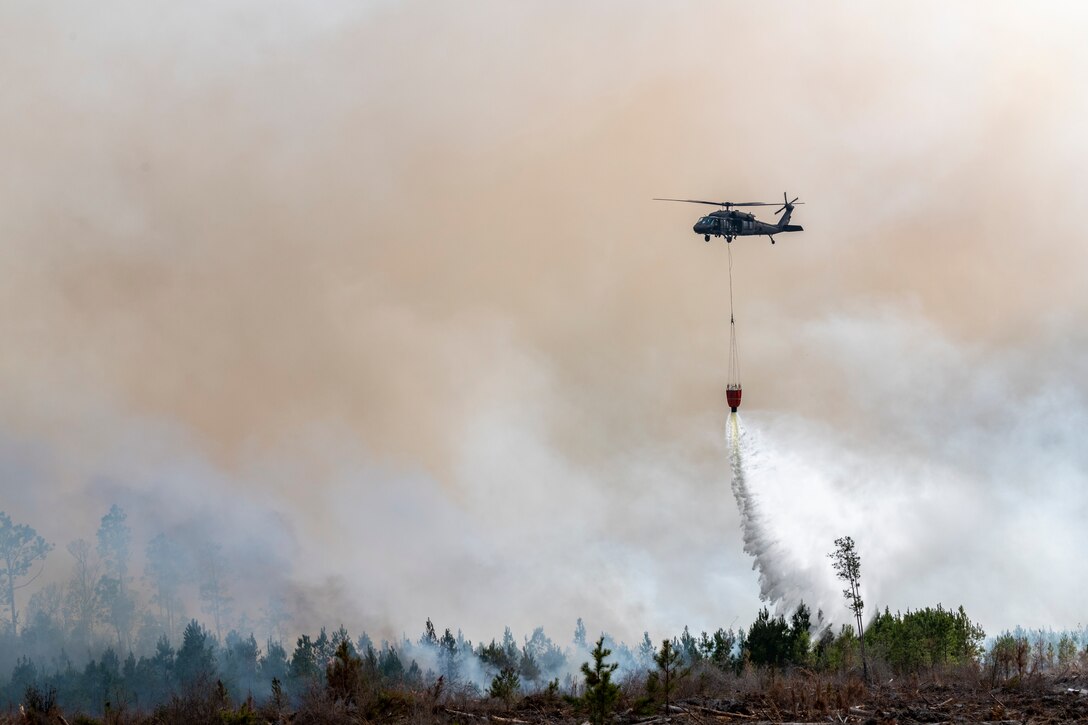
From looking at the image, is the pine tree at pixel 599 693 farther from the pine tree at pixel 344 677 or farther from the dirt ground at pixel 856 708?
the pine tree at pixel 344 677

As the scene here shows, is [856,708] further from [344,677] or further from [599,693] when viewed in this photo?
[344,677]

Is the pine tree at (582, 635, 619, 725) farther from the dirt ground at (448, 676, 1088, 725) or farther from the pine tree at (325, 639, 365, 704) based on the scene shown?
the pine tree at (325, 639, 365, 704)

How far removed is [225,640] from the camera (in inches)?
6821

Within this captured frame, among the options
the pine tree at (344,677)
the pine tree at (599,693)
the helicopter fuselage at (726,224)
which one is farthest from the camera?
the helicopter fuselage at (726,224)

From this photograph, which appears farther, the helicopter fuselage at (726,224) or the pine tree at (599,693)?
the helicopter fuselage at (726,224)

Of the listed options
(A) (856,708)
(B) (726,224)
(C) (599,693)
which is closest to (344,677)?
(C) (599,693)

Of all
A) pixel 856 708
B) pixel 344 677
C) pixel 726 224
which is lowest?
pixel 856 708

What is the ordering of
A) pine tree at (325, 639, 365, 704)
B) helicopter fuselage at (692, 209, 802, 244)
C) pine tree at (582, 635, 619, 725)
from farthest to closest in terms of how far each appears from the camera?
helicopter fuselage at (692, 209, 802, 244) < pine tree at (325, 639, 365, 704) < pine tree at (582, 635, 619, 725)

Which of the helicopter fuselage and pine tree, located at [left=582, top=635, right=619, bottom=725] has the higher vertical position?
the helicopter fuselage

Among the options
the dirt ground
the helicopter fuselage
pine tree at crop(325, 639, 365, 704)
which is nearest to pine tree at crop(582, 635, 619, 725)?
the dirt ground

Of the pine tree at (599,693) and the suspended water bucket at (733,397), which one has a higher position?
the suspended water bucket at (733,397)

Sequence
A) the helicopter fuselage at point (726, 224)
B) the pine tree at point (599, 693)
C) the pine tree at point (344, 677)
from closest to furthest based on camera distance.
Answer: the pine tree at point (599, 693), the pine tree at point (344, 677), the helicopter fuselage at point (726, 224)

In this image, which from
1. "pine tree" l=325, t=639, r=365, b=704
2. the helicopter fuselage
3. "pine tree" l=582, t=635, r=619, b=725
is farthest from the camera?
the helicopter fuselage

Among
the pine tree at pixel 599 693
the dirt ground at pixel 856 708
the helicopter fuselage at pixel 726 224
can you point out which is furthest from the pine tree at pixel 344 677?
the helicopter fuselage at pixel 726 224
